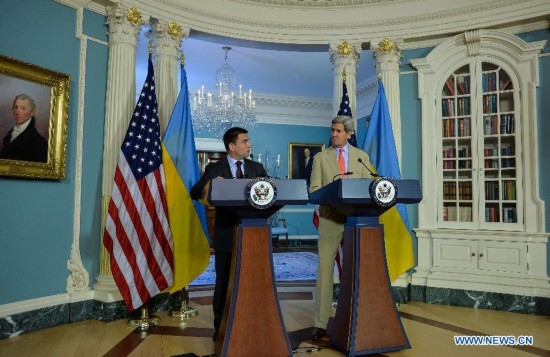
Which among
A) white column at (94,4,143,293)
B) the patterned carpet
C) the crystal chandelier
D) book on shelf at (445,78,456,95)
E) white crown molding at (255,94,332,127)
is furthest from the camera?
white crown molding at (255,94,332,127)

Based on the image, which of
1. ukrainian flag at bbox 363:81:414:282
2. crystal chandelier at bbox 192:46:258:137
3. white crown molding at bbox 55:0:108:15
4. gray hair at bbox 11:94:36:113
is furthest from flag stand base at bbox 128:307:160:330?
crystal chandelier at bbox 192:46:258:137

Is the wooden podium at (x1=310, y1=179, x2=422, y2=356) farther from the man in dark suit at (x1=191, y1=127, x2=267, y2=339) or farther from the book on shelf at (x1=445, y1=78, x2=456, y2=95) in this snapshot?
the book on shelf at (x1=445, y1=78, x2=456, y2=95)

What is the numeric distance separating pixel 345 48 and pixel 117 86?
2.55m

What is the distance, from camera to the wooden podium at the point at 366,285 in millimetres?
2539

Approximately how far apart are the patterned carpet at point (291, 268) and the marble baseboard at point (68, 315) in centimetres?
160

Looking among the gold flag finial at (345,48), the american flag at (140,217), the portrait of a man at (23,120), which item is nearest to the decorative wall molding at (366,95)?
the gold flag finial at (345,48)

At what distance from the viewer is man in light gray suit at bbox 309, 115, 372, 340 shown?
297cm

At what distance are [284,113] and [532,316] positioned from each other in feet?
23.2

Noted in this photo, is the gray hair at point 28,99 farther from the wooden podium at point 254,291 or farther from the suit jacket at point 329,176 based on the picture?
the suit jacket at point 329,176

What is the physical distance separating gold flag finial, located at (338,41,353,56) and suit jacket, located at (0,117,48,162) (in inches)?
127

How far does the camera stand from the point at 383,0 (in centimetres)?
458

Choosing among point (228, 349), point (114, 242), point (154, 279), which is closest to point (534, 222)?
point (228, 349)

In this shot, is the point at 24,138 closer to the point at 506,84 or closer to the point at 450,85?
the point at 450,85

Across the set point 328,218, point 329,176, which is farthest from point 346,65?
point 328,218
